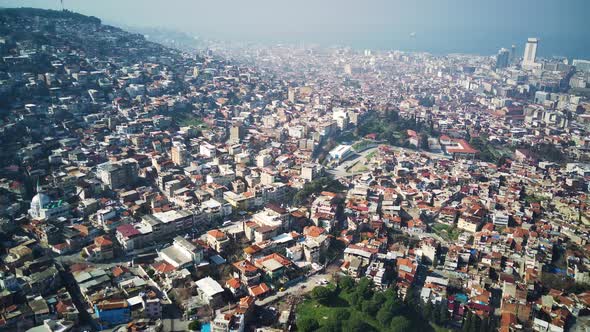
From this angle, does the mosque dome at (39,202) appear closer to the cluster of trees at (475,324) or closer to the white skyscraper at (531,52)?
the cluster of trees at (475,324)

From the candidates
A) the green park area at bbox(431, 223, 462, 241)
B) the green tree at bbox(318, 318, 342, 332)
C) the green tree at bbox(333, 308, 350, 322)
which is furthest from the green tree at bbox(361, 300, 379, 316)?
the green park area at bbox(431, 223, 462, 241)

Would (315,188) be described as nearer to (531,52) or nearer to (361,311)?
(361,311)

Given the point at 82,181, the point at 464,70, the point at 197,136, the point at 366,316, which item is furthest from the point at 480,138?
the point at 464,70

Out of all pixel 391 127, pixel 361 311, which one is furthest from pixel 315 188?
pixel 391 127

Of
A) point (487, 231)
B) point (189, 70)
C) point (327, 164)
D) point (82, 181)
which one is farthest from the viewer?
point (189, 70)

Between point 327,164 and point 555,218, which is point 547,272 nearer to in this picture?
point 555,218

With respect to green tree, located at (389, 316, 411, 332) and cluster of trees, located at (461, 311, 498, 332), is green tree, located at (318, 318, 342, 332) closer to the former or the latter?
green tree, located at (389, 316, 411, 332)

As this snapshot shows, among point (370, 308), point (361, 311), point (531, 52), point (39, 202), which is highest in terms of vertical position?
point (531, 52)

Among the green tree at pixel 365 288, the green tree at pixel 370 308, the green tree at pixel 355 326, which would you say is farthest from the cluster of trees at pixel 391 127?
the green tree at pixel 355 326
